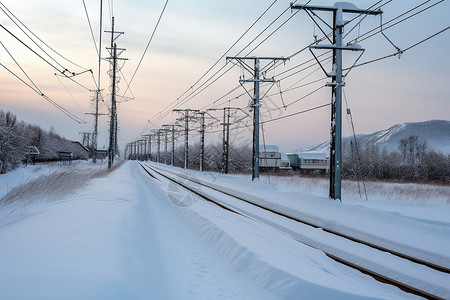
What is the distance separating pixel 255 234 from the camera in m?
8.23

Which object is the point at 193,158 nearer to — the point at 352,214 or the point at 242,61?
the point at 242,61

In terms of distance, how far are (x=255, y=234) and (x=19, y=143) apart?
94.1ft

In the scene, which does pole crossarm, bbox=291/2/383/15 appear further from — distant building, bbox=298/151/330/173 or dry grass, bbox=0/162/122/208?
distant building, bbox=298/151/330/173

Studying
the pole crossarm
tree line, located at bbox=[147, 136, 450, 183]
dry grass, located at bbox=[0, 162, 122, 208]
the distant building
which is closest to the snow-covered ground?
dry grass, located at bbox=[0, 162, 122, 208]

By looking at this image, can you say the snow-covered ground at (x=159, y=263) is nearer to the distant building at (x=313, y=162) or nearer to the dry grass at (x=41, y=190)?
the dry grass at (x=41, y=190)

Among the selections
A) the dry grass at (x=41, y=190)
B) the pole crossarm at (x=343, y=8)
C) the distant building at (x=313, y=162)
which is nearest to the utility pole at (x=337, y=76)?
the pole crossarm at (x=343, y=8)

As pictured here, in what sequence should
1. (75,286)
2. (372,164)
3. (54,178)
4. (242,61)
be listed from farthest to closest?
(372,164) < (242,61) < (54,178) < (75,286)

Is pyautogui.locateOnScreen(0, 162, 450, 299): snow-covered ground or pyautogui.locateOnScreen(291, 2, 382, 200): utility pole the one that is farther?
pyautogui.locateOnScreen(291, 2, 382, 200): utility pole

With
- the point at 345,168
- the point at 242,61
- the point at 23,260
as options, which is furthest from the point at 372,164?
the point at 23,260

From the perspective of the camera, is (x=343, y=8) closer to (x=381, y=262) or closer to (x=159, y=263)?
(x=381, y=262)

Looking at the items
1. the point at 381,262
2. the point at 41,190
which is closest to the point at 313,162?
the point at 41,190

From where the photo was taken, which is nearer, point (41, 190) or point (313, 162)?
point (41, 190)

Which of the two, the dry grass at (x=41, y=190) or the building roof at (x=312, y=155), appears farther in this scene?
the building roof at (x=312, y=155)

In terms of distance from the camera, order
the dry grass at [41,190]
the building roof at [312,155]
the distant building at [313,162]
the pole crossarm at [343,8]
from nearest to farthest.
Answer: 1. the dry grass at [41,190]
2. the pole crossarm at [343,8]
3. the distant building at [313,162]
4. the building roof at [312,155]
